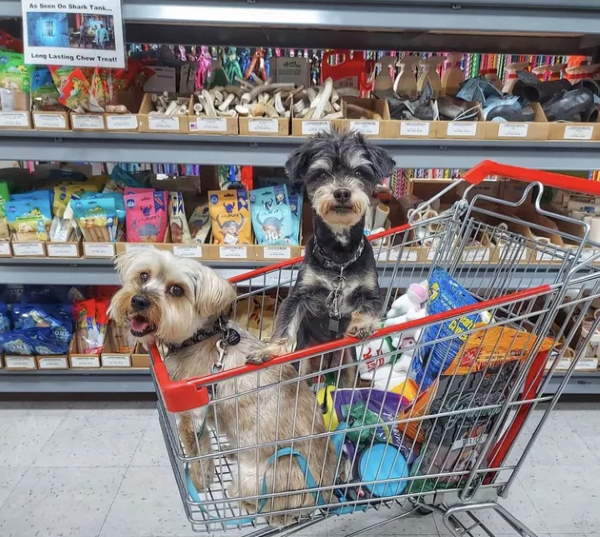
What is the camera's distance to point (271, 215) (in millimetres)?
2018

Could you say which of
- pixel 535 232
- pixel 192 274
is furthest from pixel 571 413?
pixel 192 274

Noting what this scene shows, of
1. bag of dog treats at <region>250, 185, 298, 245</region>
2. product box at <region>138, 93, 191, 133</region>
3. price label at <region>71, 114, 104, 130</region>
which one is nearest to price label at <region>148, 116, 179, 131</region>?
product box at <region>138, 93, 191, 133</region>

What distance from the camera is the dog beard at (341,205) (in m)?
1.34

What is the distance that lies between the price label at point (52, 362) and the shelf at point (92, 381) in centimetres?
3

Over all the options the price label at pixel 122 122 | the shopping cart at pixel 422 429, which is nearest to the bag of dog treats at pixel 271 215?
the price label at pixel 122 122

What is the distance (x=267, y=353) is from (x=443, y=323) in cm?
47

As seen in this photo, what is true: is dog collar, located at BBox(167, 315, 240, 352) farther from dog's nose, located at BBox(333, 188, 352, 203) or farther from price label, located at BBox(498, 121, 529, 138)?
price label, located at BBox(498, 121, 529, 138)

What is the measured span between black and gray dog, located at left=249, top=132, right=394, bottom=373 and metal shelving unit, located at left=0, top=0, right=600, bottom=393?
1.41 feet

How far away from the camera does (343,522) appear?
1.67 metres

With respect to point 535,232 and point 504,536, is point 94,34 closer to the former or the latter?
point 535,232

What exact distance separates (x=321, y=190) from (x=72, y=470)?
4.67 feet

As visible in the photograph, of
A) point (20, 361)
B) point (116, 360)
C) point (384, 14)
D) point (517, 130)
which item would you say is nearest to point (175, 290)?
point (116, 360)

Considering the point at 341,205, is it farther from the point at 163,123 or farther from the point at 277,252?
the point at 163,123

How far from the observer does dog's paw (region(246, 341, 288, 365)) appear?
1045mm
